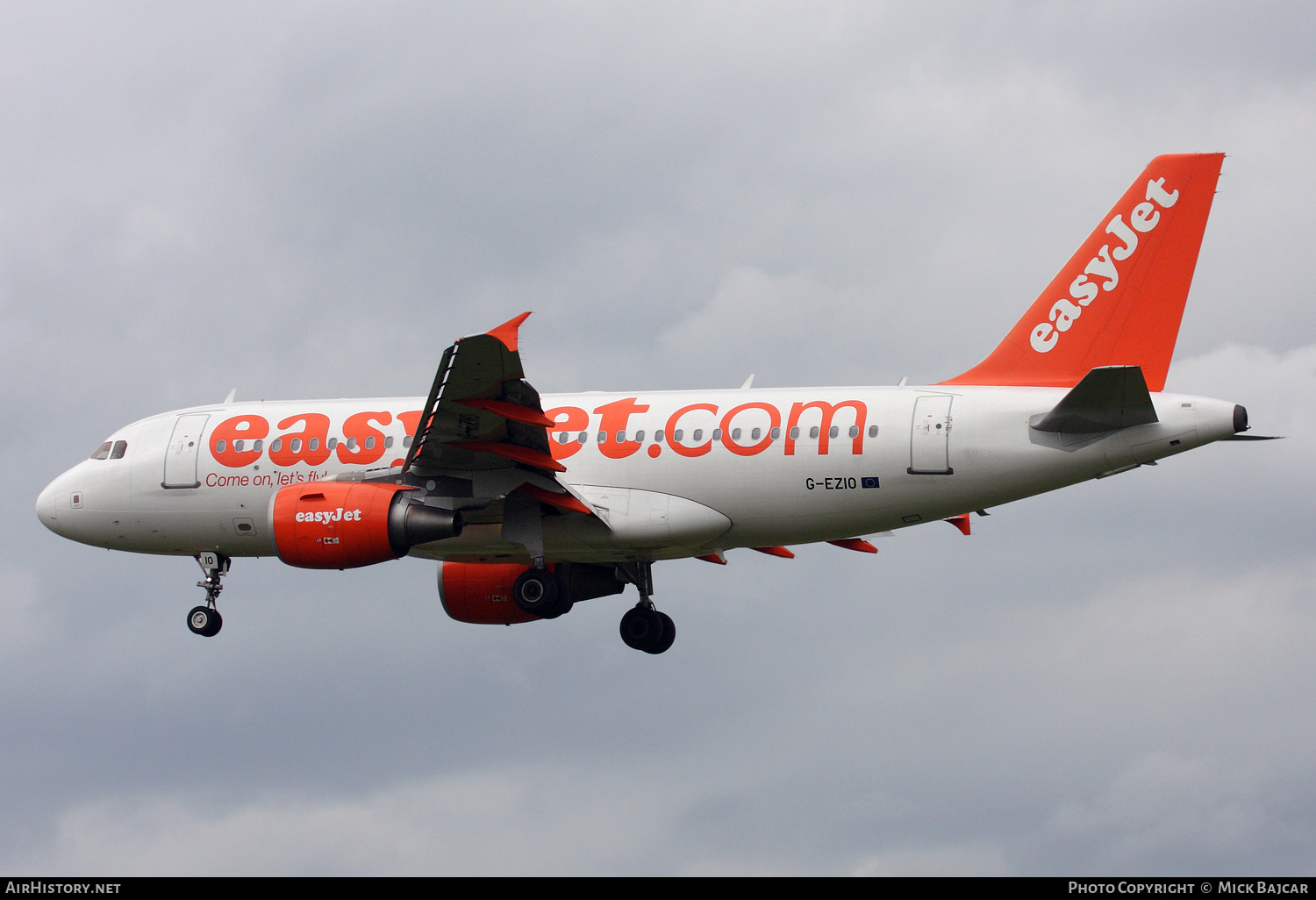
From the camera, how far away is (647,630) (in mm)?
32812

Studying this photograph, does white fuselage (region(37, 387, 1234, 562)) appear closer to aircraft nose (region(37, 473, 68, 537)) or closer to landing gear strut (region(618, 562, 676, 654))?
aircraft nose (region(37, 473, 68, 537))

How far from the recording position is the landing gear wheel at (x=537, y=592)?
29.2 meters

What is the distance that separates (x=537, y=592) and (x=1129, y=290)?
1218cm

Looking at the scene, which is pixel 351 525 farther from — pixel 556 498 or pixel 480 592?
pixel 480 592

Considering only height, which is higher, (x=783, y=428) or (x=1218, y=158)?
(x=1218, y=158)

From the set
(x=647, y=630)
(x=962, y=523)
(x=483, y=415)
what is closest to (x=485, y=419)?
(x=483, y=415)

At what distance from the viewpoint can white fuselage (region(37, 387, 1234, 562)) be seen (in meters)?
26.9

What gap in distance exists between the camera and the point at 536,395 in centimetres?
2670

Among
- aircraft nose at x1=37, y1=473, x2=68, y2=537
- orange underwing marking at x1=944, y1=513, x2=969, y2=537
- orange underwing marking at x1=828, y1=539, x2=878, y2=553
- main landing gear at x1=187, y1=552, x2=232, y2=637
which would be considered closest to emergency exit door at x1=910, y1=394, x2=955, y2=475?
orange underwing marking at x1=944, y1=513, x2=969, y2=537

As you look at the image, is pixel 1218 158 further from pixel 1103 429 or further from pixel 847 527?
pixel 847 527

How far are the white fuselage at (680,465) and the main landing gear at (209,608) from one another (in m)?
0.39

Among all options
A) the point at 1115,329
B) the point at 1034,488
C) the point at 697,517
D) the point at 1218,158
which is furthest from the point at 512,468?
the point at 1218,158
